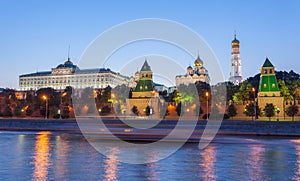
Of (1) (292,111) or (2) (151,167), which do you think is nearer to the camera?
(2) (151,167)

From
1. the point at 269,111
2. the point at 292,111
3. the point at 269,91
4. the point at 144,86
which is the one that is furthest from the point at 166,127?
the point at 144,86

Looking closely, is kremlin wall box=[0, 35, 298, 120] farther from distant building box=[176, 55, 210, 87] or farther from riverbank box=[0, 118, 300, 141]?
riverbank box=[0, 118, 300, 141]

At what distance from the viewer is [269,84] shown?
58.9m

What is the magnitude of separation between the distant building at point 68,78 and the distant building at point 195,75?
29215 mm

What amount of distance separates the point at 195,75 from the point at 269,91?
5313 cm

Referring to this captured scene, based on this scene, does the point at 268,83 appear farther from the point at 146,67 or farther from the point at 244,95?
the point at 146,67

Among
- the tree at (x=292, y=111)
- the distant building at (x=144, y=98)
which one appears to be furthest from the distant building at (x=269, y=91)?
the distant building at (x=144, y=98)

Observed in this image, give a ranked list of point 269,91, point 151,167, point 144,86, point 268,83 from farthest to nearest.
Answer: point 144,86, point 268,83, point 269,91, point 151,167

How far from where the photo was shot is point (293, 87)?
210ft

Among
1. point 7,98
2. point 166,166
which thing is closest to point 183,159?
point 166,166

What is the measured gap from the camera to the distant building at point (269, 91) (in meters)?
57.8

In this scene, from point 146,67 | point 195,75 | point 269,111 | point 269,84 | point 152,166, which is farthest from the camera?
point 195,75

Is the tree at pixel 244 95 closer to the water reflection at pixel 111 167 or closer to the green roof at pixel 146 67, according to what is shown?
the green roof at pixel 146 67

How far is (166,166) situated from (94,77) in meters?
124
